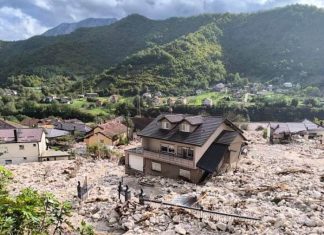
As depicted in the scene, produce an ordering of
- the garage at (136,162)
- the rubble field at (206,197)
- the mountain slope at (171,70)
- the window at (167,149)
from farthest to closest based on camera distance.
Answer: the mountain slope at (171,70) → the garage at (136,162) → the window at (167,149) → the rubble field at (206,197)

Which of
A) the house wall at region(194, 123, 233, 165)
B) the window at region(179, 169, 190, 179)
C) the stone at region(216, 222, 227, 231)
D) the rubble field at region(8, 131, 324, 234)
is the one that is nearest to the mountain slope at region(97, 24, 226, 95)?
the rubble field at region(8, 131, 324, 234)

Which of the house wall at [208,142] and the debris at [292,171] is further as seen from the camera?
the debris at [292,171]

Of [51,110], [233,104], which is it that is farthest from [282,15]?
[51,110]

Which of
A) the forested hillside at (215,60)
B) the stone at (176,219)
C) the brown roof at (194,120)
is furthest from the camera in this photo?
the forested hillside at (215,60)

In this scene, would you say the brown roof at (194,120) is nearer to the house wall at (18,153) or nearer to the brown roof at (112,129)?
the house wall at (18,153)

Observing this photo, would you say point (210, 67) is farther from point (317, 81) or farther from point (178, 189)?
point (178, 189)

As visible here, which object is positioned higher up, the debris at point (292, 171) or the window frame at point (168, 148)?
the window frame at point (168, 148)

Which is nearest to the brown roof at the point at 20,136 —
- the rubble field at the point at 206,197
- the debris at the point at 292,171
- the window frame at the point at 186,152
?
the rubble field at the point at 206,197

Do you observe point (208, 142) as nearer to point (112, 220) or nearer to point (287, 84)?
point (112, 220)

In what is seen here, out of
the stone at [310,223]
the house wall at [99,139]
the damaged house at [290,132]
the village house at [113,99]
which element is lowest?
the house wall at [99,139]

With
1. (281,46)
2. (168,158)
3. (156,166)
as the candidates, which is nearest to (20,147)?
(156,166)
